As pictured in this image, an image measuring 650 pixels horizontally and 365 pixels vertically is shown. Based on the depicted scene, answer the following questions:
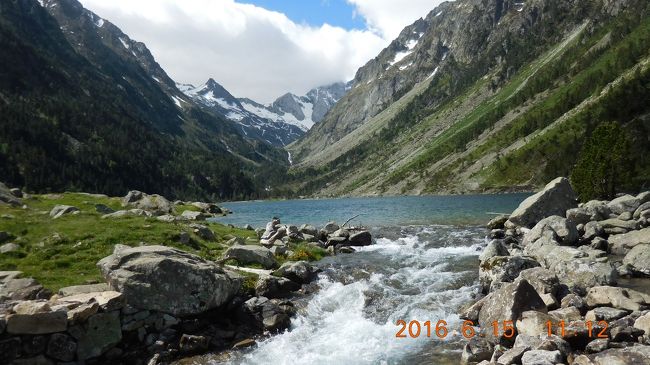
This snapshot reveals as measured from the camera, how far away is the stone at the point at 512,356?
44.0 ft

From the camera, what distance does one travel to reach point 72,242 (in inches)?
1071

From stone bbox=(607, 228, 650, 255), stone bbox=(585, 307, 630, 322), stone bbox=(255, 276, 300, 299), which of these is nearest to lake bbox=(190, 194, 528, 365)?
stone bbox=(255, 276, 300, 299)

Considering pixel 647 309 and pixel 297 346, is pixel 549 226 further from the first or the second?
pixel 297 346

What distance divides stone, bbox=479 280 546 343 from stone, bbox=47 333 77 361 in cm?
1722

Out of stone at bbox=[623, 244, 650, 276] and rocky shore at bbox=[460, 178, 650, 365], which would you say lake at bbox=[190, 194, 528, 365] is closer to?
rocky shore at bbox=[460, 178, 650, 365]

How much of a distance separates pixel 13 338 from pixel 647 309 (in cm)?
2570

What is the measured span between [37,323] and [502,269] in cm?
2301

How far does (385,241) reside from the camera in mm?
46625

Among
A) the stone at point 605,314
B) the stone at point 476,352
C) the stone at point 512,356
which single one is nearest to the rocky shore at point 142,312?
the stone at point 476,352

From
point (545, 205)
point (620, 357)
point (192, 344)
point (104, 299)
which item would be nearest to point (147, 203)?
point (104, 299)

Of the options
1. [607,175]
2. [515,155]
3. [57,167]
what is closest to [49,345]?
[607,175]

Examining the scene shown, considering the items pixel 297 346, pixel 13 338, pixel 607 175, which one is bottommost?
pixel 297 346

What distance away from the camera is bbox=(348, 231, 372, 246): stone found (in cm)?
4478

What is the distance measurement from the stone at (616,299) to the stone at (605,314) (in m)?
0.69
